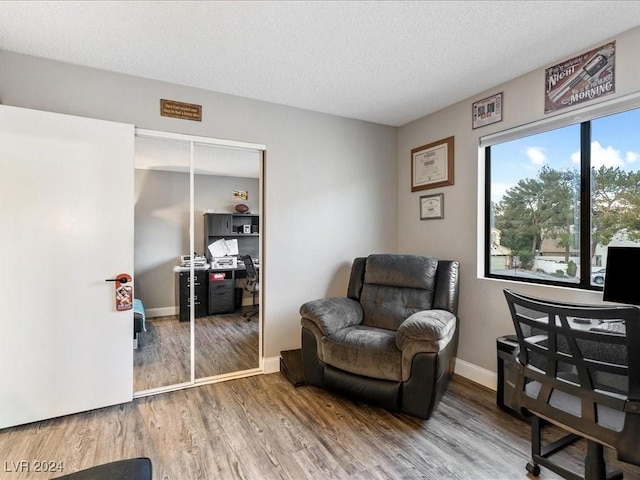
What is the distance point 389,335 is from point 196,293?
5.50 feet

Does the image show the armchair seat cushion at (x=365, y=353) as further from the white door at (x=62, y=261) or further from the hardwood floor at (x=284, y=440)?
the white door at (x=62, y=261)

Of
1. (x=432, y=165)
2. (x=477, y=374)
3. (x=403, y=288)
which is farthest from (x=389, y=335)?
(x=432, y=165)

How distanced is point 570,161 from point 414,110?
1437mm

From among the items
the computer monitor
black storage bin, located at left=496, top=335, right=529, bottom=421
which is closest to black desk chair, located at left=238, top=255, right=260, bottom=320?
black storage bin, located at left=496, top=335, right=529, bottom=421

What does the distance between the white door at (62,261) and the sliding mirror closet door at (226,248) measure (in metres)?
0.57

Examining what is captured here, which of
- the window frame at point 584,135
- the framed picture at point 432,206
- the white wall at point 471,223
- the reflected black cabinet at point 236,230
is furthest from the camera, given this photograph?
the framed picture at point 432,206

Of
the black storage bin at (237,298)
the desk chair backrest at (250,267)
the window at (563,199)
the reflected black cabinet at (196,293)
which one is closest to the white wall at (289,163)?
the desk chair backrest at (250,267)

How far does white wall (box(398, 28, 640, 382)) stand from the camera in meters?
2.45

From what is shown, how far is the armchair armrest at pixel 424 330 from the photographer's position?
2096 mm

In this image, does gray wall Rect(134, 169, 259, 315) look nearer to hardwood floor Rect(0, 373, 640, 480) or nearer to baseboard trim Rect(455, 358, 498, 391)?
hardwood floor Rect(0, 373, 640, 480)

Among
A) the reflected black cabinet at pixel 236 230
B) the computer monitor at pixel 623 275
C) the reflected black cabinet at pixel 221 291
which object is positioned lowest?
the reflected black cabinet at pixel 221 291

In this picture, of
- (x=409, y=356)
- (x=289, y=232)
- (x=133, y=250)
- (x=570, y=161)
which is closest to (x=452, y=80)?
(x=570, y=161)

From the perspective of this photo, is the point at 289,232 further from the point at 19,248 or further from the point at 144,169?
the point at 19,248

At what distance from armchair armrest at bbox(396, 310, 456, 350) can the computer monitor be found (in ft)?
2.98
